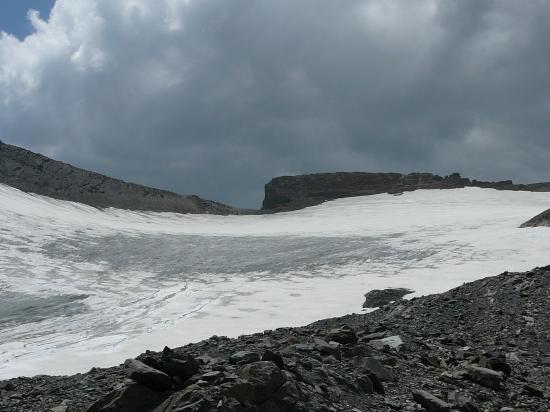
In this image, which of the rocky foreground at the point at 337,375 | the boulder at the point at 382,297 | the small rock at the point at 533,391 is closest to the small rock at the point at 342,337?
the rocky foreground at the point at 337,375

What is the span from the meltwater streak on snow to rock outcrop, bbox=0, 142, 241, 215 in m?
2.84

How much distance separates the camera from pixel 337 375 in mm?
7227

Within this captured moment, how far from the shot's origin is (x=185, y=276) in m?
23.3

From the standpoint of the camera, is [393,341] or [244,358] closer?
[244,358]

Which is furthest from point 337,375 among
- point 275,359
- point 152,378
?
point 152,378

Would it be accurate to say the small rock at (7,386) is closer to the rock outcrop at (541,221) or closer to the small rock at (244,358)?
the small rock at (244,358)

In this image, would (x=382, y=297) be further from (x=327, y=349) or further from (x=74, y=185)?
(x=74, y=185)

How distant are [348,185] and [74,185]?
27778 millimetres

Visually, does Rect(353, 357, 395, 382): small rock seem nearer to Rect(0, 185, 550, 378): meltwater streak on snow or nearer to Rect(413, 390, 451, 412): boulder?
Rect(413, 390, 451, 412): boulder

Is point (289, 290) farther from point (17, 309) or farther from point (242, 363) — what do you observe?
point (242, 363)

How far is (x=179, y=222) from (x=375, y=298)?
29.2 meters

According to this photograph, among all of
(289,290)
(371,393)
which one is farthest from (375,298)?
(371,393)

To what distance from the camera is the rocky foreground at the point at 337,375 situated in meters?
6.16

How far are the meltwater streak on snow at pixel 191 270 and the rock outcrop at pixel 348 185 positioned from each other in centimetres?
1501
